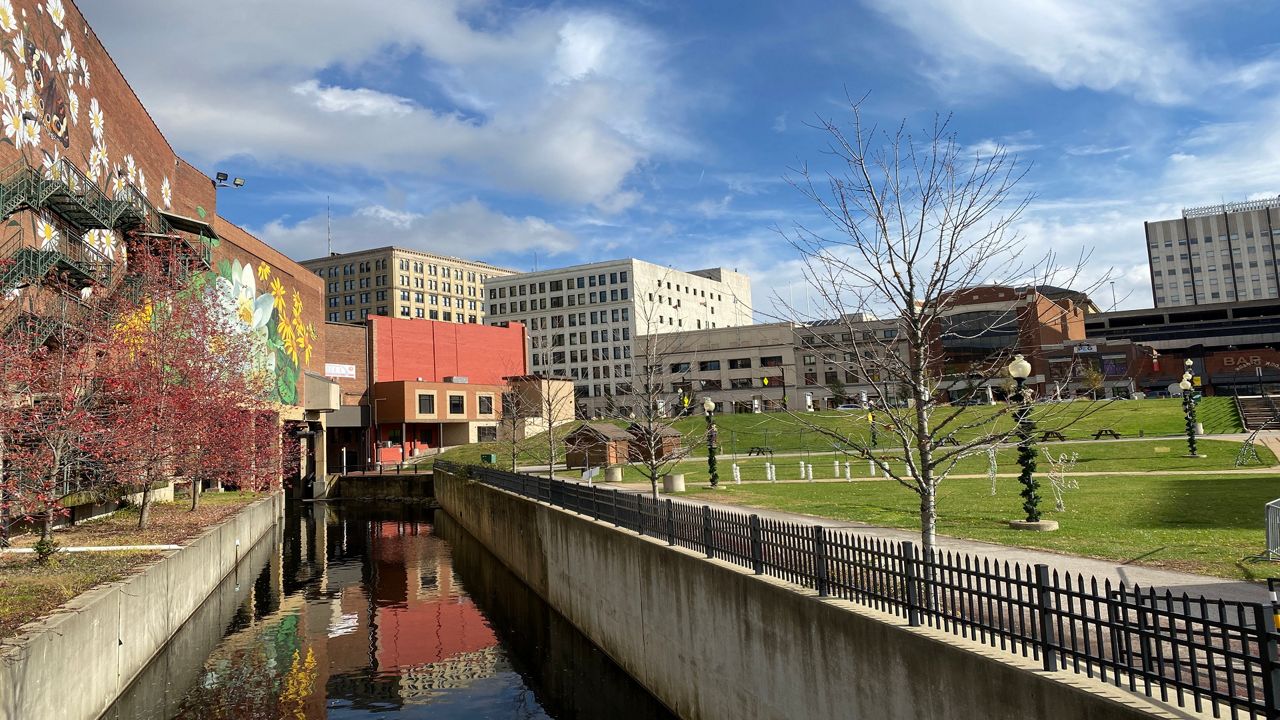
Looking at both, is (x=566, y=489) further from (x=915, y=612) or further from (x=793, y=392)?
(x=793, y=392)

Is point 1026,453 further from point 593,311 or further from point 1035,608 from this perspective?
point 593,311

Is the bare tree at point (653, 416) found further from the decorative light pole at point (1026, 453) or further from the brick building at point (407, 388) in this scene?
the brick building at point (407, 388)

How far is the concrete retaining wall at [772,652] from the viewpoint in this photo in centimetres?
618

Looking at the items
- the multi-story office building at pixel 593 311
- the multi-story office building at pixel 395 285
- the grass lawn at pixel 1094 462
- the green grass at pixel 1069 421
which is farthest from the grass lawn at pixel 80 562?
the multi-story office building at pixel 395 285

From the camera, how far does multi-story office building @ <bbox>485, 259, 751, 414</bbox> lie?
416 ft

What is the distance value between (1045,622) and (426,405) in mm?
80461

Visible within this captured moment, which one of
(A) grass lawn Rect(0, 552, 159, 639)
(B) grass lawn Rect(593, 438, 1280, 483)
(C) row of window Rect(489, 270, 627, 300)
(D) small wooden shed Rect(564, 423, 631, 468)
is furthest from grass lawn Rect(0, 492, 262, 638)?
(C) row of window Rect(489, 270, 627, 300)

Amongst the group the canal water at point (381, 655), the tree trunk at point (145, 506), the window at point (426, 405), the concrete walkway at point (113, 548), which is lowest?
the canal water at point (381, 655)

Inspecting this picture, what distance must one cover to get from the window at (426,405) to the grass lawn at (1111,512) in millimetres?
54700

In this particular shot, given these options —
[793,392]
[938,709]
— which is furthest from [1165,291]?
[938,709]

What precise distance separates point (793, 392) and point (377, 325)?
50957mm

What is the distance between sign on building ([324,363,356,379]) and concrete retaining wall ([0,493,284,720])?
60981 mm

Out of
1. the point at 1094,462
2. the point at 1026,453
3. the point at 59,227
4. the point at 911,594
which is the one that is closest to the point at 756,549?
the point at 911,594

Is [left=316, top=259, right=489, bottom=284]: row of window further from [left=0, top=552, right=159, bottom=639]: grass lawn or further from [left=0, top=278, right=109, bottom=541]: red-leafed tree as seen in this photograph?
[left=0, top=552, right=159, bottom=639]: grass lawn
